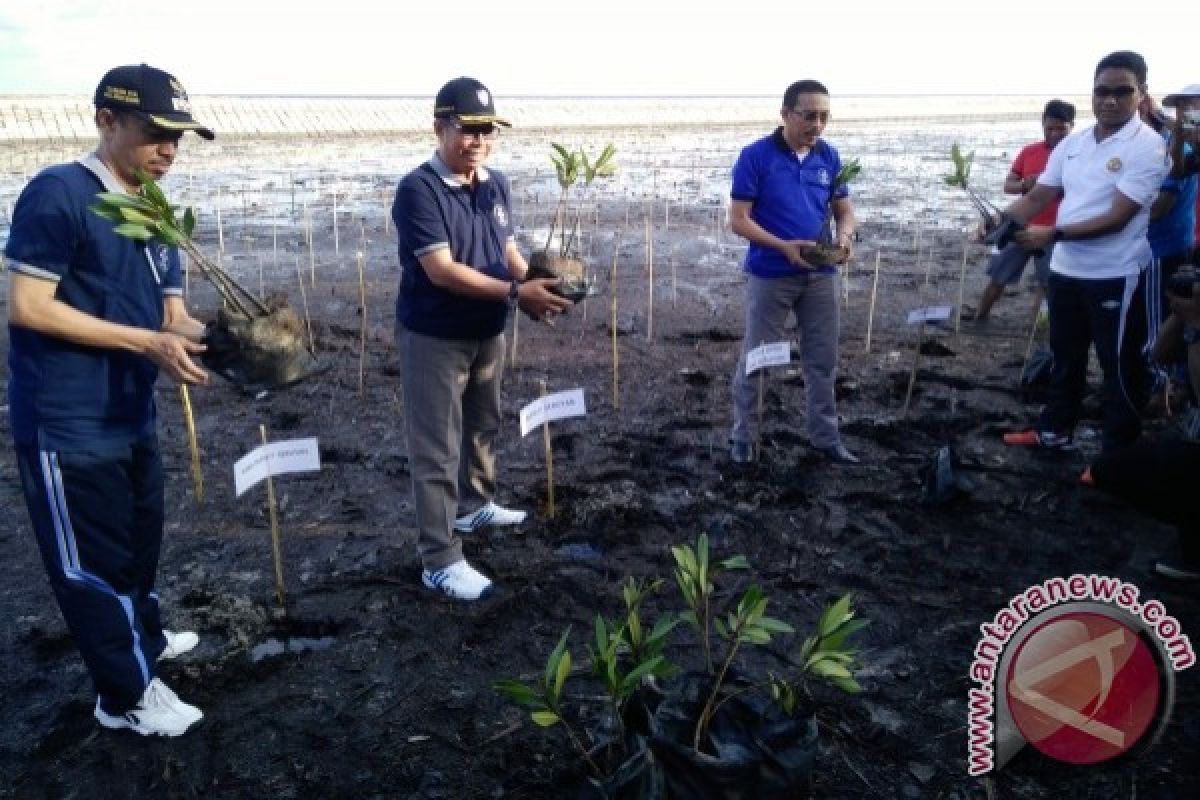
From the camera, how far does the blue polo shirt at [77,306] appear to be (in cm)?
236

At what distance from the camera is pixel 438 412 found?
11.8 feet

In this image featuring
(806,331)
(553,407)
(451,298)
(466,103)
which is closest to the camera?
(466,103)

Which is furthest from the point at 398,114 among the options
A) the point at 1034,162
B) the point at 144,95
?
the point at 144,95

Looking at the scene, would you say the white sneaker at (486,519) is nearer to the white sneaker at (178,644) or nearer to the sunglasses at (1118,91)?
the white sneaker at (178,644)

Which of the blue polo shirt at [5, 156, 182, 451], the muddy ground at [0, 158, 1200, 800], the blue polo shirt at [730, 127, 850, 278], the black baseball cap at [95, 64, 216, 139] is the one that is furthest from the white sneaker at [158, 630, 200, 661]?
the blue polo shirt at [730, 127, 850, 278]

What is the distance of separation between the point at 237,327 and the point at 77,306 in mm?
463

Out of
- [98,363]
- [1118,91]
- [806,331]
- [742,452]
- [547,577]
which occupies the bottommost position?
[547,577]

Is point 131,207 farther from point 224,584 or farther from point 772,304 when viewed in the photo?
point 772,304

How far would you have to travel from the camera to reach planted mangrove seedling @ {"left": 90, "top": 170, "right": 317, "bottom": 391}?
2543 mm

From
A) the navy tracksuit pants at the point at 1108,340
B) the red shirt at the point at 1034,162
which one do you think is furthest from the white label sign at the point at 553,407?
the red shirt at the point at 1034,162

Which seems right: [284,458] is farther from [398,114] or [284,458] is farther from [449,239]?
[398,114]

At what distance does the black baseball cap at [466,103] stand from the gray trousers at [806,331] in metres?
2.04

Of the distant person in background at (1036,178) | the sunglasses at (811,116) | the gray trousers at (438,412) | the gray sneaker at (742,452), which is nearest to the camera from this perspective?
the gray trousers at (438,412)

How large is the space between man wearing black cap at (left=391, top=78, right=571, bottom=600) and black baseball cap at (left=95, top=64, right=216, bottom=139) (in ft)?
3.04
